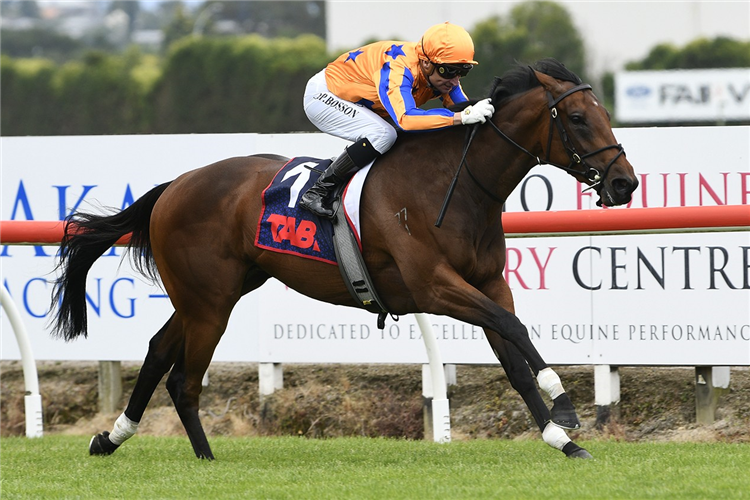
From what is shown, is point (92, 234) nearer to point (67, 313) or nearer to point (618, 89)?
point (67, 313)

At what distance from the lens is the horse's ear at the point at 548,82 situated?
4750 mm

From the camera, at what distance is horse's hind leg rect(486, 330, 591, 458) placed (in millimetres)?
4641

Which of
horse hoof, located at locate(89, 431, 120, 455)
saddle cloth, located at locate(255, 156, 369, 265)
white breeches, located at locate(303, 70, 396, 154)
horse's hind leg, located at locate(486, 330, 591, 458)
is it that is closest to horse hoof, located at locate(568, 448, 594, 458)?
horse's hind leg, located at locate(486, 330, 591, 458)

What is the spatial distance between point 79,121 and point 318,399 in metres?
33.5

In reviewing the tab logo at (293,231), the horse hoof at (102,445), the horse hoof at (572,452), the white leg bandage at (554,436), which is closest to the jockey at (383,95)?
the tab logo at (293,231)

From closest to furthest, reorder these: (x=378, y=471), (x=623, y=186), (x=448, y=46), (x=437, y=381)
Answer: (x=623, y=186), (x=378, y=471), (x=448, y=46), (x=437, y=381)

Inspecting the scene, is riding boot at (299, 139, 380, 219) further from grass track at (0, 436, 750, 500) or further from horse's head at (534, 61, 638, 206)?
grass track at (0, 436, 750, 500)

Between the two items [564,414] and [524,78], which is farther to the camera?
[524,78]

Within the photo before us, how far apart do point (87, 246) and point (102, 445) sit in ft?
3.33

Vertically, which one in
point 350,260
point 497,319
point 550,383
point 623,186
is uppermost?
point 623,186

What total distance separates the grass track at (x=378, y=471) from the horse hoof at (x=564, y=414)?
0.18 meters

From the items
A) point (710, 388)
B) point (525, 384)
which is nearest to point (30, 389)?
point (525, 384)

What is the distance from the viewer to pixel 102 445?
558 cm

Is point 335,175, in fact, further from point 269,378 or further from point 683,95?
point 683,95
